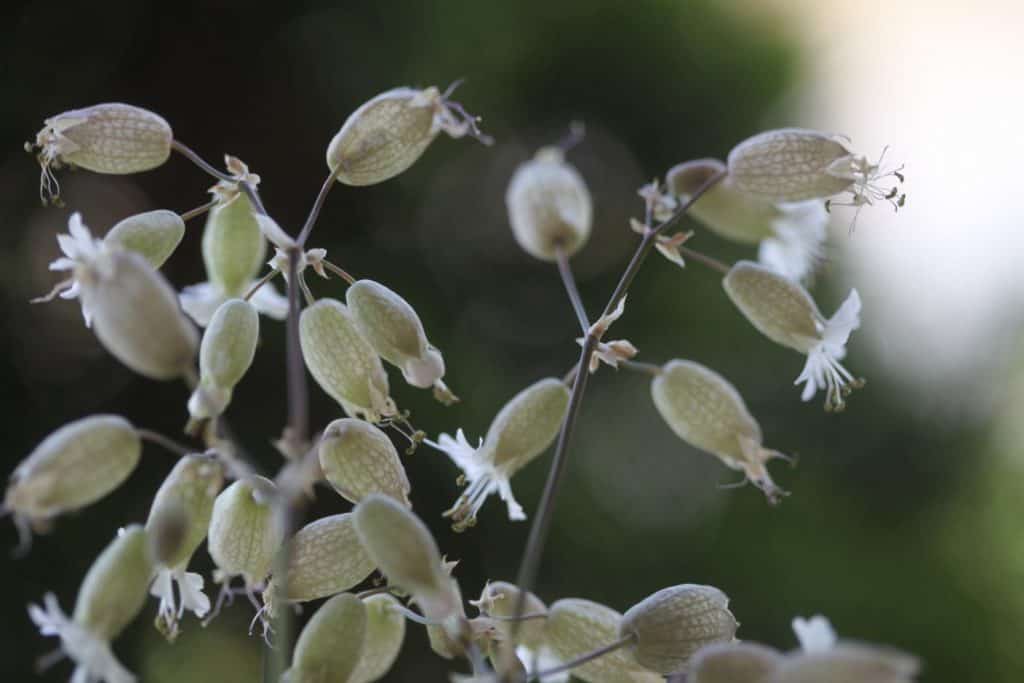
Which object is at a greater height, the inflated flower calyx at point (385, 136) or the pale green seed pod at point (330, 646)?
the inflated flower calyx at point (385, 136)

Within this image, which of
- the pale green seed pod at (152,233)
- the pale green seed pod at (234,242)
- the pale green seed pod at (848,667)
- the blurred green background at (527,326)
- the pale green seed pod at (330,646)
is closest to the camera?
the pale green seed pod at (848,667)

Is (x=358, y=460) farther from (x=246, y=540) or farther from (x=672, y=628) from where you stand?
(x=672, y=628)

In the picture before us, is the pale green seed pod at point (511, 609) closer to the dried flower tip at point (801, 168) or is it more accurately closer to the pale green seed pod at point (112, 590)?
the pale green seed pod at point (112, 590)

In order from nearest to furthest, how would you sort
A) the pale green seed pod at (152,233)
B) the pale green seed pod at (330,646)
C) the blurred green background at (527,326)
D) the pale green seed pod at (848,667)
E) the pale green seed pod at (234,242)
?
the pale green seed pod at (848,667)
the pale green seed pod at (330,646)
the pale green seed pod at (152,233)
the pale green seed pod at (234,242)
the blurred green background at (527,326)

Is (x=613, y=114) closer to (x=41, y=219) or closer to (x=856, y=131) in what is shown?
(x=856, y=131)

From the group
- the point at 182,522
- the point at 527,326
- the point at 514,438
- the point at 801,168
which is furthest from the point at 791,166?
the point at 527,326

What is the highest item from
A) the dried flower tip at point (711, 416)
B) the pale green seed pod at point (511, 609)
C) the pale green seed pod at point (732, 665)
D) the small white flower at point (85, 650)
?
the dried flower tip at point (711, 416)

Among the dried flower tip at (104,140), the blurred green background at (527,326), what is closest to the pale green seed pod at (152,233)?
the dried flower tip at (104,140)

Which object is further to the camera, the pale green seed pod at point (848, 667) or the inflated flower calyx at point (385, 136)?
the inflated flower calyx at point (385, 136)
